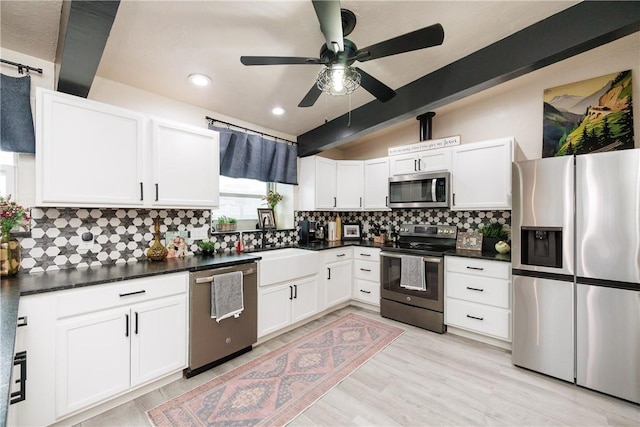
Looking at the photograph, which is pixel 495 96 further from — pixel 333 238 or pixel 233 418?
pixel 233 418

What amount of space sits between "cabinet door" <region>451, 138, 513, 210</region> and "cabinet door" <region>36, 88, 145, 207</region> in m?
3.24

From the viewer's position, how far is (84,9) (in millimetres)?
1291

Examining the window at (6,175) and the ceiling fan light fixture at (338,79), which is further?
the window at (6,175)

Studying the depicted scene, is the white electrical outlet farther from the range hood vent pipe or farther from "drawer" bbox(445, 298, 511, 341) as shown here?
the range hood vent pipe

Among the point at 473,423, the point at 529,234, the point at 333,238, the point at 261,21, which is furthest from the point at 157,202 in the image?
the point at 529,234

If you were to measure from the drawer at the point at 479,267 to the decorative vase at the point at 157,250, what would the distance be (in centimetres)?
291

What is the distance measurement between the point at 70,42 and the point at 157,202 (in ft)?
3.81

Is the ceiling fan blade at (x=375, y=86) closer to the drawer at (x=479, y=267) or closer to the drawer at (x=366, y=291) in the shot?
the drawer at (x=479, y=267)

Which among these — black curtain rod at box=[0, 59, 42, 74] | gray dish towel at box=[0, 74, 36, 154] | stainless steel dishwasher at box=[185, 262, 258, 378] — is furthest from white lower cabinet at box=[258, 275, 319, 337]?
black curtain rod at box=[0, 59, 42, 74]

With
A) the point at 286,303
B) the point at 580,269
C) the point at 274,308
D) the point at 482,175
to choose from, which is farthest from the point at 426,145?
the point at 274,308

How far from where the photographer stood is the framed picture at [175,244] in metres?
2.57

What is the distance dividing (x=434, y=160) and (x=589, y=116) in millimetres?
1402

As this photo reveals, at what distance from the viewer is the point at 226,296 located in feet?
7.47

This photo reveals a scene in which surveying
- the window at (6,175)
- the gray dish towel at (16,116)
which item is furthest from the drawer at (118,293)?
the gray dish towel at (16,116)
